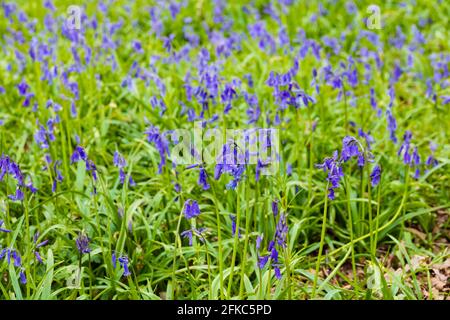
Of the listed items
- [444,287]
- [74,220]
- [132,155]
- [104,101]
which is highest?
[104,101]

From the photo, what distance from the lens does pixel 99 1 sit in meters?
7.20

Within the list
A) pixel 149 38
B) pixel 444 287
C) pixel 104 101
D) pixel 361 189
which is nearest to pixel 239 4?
pixel 149 38

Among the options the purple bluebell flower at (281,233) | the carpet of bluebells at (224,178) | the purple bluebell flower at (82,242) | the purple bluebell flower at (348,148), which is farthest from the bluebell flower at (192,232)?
the purple bluebell flower at (348,148)

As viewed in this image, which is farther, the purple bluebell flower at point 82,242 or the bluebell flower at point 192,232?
the purple bluebell flower at point 82,242

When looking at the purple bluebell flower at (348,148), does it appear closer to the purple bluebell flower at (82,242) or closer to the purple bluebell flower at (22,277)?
the purple bluebell flower at (82,242)

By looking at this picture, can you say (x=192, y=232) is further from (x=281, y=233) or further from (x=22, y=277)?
(x=22, y=277)

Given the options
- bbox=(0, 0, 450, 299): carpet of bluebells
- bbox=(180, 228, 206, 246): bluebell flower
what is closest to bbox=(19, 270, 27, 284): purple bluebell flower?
bbox=(0, 0, 450, 299): carpet of bluebells

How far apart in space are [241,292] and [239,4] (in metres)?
5.10

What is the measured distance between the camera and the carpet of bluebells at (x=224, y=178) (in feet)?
10.6

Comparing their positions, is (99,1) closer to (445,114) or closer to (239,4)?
(239,4)

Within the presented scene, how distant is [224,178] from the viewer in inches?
162

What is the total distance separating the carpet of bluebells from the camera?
3.24m

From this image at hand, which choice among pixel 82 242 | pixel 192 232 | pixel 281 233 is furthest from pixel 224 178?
pixel 281 233

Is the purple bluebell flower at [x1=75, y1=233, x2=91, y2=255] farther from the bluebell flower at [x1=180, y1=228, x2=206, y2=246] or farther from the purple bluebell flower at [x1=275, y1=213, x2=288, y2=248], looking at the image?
the purple bluebell flower at [x1=275, y1=213, x2=288, y2=248]
